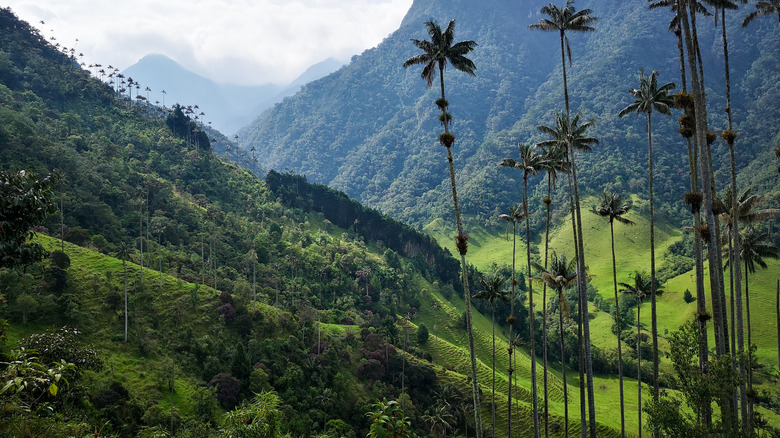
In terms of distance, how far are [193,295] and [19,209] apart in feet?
246

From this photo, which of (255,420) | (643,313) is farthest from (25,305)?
(643,313)

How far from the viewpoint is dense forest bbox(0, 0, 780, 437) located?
2214cm

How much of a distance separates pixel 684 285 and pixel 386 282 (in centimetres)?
10847

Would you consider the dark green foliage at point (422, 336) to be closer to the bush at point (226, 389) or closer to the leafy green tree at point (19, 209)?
the bush at point (226, 389)

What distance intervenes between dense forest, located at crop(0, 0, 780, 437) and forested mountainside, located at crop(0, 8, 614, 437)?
1.51ft

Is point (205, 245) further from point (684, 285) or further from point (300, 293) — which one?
point (684, 285)

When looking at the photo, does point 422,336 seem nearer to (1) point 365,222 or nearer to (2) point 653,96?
(1) point 365,222

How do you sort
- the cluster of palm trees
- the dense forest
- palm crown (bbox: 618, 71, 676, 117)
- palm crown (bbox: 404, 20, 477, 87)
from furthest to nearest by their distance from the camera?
palm crown (bbox: 618, 71, 676, 117)
palm crown (bbox: 404, 20, 477, 87)
the cluster of palm trees
the dense forest

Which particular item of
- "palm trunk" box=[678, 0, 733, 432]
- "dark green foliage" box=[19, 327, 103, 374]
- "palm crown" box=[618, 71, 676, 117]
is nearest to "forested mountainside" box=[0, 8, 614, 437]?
"dark green foliage" box=[19, 327, 103, 374]

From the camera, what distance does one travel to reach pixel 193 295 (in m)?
81.2

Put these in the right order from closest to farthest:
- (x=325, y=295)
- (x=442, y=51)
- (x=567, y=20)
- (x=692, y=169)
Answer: (x=692, y=169) → (x=442, y=51) → (x=567, y=20) → (x=325, y=295)

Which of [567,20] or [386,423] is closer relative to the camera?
[386,423]

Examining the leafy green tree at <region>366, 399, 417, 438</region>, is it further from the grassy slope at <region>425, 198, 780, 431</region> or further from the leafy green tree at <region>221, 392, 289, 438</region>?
the grassy slope at <region>425, 198, 780, 431</region>

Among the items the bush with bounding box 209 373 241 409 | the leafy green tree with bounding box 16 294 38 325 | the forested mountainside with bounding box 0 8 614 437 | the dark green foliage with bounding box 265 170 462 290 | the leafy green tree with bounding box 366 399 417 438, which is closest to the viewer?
the leafy green tree with bounding box 366 399 417 438
